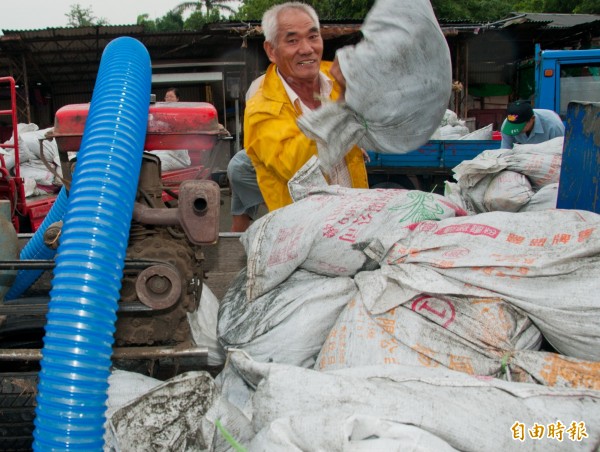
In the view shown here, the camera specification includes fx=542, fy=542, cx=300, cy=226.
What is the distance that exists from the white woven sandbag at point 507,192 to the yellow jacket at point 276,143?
61 cm

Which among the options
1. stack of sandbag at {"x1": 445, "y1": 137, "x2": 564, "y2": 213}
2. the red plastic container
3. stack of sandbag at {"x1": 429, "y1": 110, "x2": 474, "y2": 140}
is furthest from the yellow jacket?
stack of sandbag at {"x1": 429, "y1": 110, "x2": 474, "y2": 140}

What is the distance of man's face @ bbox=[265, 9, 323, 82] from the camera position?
8.01ft

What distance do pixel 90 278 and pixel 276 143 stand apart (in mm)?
1063

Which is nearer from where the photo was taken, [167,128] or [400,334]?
[400,334]

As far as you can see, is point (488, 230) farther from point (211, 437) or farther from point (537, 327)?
point (211, 437)

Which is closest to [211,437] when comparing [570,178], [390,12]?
[390,12]

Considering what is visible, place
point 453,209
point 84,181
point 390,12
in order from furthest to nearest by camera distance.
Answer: point 453,209 → point 390,12 → point 84,181

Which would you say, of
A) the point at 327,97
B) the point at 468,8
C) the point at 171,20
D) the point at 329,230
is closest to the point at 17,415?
the point at 329,230

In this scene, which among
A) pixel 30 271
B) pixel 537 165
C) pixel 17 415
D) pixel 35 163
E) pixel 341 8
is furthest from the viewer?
pixel 341 8

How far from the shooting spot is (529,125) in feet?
17.0

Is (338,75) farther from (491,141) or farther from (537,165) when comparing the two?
(491,141)

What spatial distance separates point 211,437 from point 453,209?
1.17m

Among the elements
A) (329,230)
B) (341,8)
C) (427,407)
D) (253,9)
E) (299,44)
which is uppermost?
(253,9)

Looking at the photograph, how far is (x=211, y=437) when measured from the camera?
1.39m
